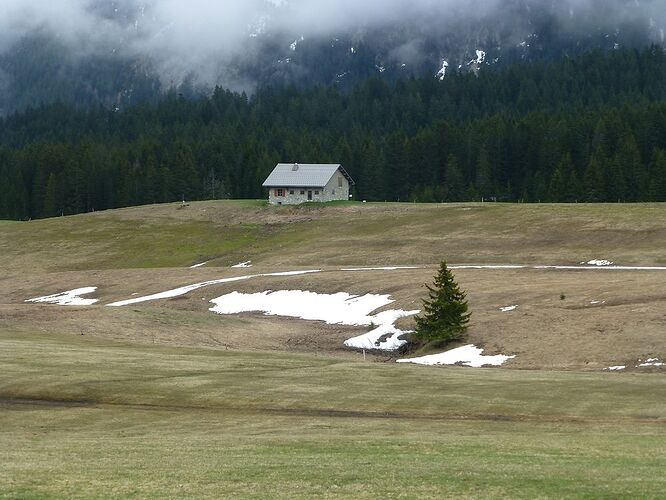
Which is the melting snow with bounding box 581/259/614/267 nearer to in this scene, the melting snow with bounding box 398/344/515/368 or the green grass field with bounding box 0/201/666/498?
the green grass field with bounding box 0/201/666/498

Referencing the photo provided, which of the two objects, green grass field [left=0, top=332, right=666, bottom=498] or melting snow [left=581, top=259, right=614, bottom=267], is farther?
melting snow [left=581, top=259, right=614, bottom=267]

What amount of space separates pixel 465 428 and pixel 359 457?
748 cm

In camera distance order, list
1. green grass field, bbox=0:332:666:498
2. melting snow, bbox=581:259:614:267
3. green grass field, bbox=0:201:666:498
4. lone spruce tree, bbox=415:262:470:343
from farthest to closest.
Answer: melting snow, bbox=581:259:614:267, lone spruce tree, bbox=415:262:470:343, green grass field, bbox=0:201:666:498, green grass field, bbox=0:332:666:498

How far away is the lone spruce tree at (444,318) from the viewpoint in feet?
188

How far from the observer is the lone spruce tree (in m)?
57.3

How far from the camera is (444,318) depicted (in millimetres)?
57688

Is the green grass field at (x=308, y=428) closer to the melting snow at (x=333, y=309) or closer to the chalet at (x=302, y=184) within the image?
the melting snow at (x=333, y=309)

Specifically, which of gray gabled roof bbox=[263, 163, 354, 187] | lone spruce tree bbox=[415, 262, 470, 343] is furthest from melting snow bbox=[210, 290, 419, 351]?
gray gabled roof bbox=[263, 163, 354, 187]

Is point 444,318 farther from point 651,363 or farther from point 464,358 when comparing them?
point 651,363

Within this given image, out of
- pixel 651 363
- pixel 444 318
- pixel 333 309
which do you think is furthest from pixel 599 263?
pixel 651 363

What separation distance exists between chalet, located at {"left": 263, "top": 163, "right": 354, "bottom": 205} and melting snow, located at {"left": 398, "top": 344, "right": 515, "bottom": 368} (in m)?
91.4

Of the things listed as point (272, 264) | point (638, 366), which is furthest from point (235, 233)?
point (638, 366)

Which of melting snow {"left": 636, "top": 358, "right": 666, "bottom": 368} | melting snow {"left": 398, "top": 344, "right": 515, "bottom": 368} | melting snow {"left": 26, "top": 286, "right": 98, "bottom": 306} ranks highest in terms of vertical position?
melting snow {"left": 26, "top": 286, "right": 98, "bottom": 306}

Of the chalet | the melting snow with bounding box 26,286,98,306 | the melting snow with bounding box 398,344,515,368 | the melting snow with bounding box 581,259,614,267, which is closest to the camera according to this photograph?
the melting snow with bounding box 398,344,515,368
